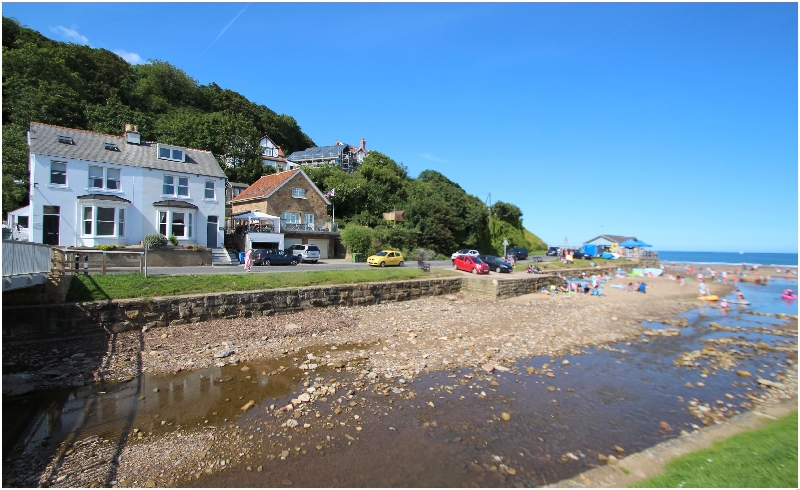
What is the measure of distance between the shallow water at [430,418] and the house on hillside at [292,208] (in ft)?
82.3

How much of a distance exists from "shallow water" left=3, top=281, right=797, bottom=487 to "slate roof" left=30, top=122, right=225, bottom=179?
2208cm

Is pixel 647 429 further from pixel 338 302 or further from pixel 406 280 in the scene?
pixel 406 280

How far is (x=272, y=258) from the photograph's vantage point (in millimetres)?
27469

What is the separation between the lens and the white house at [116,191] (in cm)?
2433

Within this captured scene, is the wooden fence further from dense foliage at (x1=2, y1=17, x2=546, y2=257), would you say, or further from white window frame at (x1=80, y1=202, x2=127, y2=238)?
dense foliage at (x1=2, y1=17, x2=546, y2=257)

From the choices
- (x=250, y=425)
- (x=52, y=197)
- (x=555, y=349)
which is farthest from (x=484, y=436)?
(x=52, y=197)

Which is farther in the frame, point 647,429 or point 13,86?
point 13,86

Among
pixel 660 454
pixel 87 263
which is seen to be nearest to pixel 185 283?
pixel 87 263

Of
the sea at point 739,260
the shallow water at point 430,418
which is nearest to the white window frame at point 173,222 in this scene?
the shallow water at point 430,418

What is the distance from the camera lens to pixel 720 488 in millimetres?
5738

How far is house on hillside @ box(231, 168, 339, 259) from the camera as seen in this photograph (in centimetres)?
3697

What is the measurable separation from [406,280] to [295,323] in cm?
891

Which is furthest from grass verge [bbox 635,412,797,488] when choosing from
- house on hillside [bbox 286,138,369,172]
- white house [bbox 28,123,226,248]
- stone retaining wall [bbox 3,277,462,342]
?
house on hillside [bbox 286,138,369,172]

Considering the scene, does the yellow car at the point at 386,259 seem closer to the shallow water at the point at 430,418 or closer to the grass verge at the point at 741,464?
the shallow water at the point at 430,418
